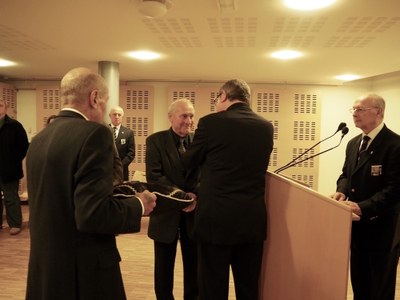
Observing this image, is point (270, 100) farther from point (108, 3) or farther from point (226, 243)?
point (226, 243)

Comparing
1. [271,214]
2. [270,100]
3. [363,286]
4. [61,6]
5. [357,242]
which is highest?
[61,6]

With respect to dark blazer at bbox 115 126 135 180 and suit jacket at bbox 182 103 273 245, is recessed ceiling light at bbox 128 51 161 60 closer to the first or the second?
dark blazer at bbox 115 126 135 180

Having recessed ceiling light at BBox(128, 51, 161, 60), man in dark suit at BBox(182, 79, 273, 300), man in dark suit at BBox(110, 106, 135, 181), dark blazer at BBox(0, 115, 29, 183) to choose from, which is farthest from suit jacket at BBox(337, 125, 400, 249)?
dark blazer at BBox(0, 115, 29, 183)

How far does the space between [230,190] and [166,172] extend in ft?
1.81

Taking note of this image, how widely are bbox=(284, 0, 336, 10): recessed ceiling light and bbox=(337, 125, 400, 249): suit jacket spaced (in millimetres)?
967

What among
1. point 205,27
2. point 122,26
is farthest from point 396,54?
point 122,26

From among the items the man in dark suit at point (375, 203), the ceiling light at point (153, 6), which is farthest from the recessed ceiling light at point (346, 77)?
the ceiling light at point (153, 6)

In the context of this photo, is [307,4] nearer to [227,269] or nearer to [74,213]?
[227,269]

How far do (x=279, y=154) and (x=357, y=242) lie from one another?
405cm

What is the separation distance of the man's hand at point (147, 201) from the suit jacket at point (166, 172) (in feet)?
2.26

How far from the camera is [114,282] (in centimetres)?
129

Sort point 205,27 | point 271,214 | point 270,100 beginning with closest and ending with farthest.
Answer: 1. point 271,214
2. point 205,27
3. point 270,100

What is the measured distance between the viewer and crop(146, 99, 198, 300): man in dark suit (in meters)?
2.08

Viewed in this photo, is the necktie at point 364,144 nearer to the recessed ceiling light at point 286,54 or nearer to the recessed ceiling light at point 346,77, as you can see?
the recessed ceiling light at point 286,54
